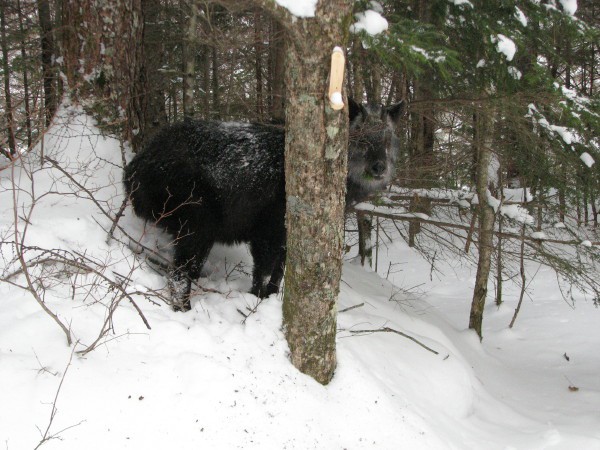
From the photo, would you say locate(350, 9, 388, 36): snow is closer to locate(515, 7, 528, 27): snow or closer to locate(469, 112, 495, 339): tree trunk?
locate(515, 7, 528, 27): snow

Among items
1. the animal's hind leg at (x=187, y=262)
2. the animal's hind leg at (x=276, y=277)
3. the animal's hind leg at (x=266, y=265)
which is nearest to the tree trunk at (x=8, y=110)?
the animal's hind leg at (x=187, y=262)

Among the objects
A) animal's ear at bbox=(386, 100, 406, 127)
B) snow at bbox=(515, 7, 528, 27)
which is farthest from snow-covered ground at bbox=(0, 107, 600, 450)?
snow at bbox=(515, 7, 528, 27)

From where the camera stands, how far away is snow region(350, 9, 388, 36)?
3770 millimetres

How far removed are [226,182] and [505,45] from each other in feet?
10.3

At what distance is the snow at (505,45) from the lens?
4.91 m

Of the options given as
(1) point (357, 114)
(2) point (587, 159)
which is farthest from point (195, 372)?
(2) point (587, 159)

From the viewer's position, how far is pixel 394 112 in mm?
4914

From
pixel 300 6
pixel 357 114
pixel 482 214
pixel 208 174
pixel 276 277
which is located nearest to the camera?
pixel 300 6

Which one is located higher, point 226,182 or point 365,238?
point 226,182

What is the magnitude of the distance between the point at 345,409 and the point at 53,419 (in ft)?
6.42

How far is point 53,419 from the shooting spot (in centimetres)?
266

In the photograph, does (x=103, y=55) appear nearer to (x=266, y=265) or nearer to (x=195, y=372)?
(x=266, y=265)

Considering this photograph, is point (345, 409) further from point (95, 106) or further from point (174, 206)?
point (95, 106)

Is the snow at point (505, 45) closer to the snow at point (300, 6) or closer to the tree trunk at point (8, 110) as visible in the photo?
the snow at point (300, 6)
